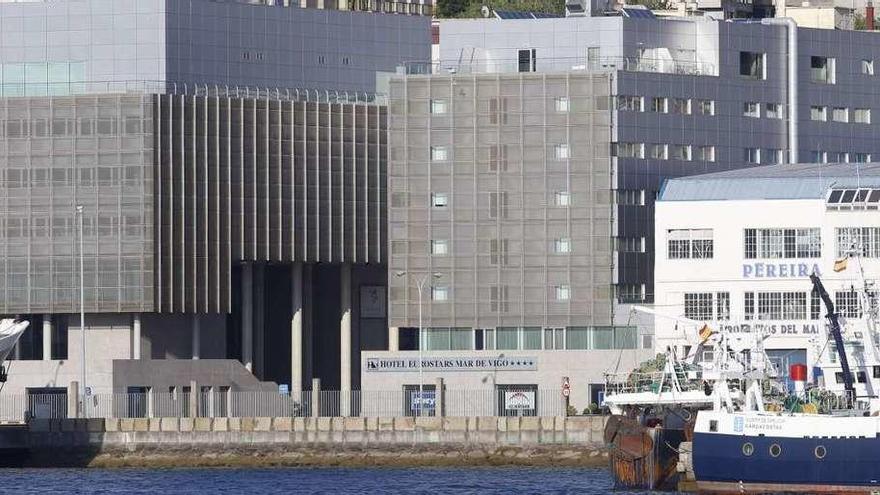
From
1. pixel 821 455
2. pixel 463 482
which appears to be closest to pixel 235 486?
pixel 463 482

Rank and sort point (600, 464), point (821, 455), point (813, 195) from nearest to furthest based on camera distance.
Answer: point (821, 455) → point (600, 464) → point (813, 195)

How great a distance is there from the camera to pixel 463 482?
510 ft

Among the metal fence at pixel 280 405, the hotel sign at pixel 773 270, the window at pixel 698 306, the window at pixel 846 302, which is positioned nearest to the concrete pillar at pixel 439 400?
the metal fence at pixel 280 405

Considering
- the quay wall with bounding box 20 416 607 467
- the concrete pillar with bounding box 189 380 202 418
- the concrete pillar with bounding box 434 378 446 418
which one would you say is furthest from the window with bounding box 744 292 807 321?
the concrete pillar with bounding box 189 380 202 418

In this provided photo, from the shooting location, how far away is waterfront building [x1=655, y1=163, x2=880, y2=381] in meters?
186

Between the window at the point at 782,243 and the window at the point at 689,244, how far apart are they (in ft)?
8.49

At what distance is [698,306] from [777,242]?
21.5 ft

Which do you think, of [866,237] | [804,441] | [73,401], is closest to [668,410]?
[804,441]

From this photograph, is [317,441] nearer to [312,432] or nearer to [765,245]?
[312,432]

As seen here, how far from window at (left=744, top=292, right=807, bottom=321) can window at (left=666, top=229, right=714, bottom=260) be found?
398 centimetres

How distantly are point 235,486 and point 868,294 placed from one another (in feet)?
112

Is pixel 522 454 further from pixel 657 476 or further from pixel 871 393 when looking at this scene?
pixel 871 393

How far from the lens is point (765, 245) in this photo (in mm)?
188000

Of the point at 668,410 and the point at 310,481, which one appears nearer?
the point at 668,410
